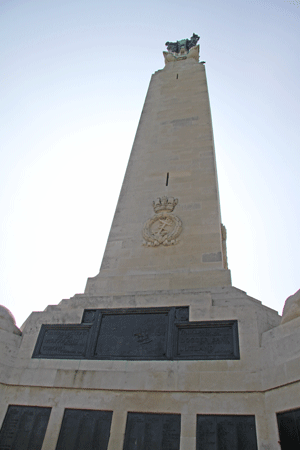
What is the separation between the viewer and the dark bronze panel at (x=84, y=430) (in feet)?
24.2

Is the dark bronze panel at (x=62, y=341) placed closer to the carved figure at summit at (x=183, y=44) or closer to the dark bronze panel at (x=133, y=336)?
the dark bronze panel at (x=133, y=336)

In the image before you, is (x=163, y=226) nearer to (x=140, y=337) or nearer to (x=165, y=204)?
(x=165, y=204)

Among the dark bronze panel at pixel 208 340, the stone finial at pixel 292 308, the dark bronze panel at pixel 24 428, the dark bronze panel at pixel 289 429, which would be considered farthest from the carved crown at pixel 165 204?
the dark bronze panel at pixel 289 429

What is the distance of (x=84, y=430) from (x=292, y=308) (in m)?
5.12

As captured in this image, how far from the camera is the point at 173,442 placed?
23.0ft

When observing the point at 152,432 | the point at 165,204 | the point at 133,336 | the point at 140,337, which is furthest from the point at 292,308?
the point at 165,204

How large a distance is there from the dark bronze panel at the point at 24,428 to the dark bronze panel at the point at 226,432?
341 cm

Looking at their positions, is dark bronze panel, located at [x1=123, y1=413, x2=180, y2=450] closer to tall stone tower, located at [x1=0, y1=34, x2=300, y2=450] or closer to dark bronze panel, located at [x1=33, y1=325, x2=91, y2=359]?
tall stone tower, located at [x1=0, y1=34, x2=300, y2=450]

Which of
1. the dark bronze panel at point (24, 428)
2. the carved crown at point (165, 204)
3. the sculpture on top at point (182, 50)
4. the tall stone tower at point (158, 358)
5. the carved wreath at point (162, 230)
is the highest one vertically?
the sculpture on top at point (182, 50)

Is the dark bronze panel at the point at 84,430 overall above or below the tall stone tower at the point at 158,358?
below

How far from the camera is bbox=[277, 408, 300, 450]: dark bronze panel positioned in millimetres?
6227

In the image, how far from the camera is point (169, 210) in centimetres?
1233

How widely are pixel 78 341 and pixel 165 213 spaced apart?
5.10 m

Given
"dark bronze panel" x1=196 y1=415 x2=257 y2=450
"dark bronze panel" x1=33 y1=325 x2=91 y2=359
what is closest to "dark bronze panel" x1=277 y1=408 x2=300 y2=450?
"dark bronze panel" x1=196 y1=415 x2=257 y2=450
